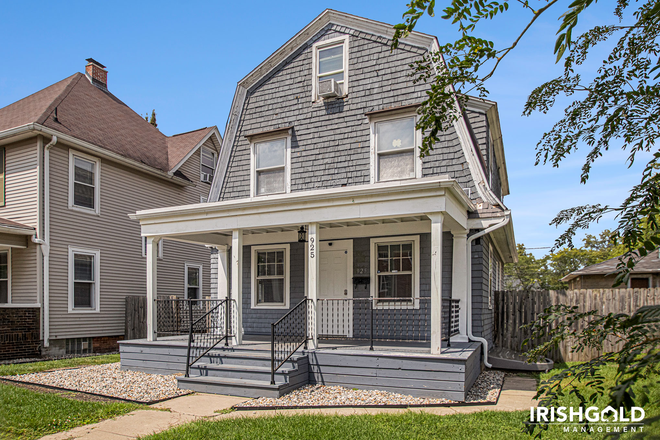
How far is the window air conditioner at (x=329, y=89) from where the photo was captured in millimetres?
10273

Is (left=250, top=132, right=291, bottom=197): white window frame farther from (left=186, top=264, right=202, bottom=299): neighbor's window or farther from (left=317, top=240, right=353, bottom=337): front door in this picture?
(left=186, top=264, right=202, bottom=299): neighbor's window

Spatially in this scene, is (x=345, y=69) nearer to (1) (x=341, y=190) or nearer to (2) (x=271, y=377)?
(1) (x=341, y=190)

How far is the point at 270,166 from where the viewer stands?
10.9m

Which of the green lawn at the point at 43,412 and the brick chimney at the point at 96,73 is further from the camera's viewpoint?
Result: the brick chimney at the point at 96,73

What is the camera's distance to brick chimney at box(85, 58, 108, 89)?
56.4ft

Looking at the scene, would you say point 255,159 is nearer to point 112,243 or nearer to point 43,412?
point 112,243

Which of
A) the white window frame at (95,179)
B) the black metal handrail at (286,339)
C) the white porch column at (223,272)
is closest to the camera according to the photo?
the black metal handrail at (286,339)

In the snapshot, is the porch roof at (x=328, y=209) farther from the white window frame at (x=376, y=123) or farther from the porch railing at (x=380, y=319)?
the porch railing at (x=380, y=319)

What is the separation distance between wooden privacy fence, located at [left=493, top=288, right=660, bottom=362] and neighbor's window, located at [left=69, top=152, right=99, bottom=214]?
11.3 metres

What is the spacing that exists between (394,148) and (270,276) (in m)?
3.92

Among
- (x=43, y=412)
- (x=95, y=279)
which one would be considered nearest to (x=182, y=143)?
(x=95, y=279)

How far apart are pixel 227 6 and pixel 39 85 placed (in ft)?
43.5

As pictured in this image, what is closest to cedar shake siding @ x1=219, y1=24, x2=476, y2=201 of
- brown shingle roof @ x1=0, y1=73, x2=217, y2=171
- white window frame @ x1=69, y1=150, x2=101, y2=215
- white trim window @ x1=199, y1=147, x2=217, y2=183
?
white window frame @ x1=69, y1=150, x2=101, y2=215

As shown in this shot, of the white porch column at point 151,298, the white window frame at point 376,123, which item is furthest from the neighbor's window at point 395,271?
the white porch column at point 151,298
